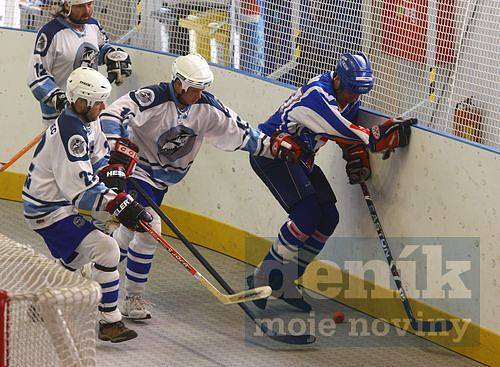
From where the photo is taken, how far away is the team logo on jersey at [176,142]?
4.75 metres

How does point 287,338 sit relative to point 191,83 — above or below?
below

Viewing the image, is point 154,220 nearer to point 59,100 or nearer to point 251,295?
point 251,295

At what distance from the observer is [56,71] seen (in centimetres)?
562

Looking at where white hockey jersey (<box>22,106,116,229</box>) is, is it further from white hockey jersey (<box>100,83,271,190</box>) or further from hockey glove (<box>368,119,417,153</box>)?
hockey glove (<box>368,119,417,153</box>)

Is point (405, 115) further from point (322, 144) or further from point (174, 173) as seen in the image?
point (174, 173)

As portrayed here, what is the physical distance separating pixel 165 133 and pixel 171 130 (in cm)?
3

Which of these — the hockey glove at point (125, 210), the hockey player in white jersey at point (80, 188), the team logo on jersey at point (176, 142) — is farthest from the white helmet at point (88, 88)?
the team logo on jersey at point (176, 142)

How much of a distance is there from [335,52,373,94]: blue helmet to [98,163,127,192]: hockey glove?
1.03 m

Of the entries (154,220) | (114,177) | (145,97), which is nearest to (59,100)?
(145,97)

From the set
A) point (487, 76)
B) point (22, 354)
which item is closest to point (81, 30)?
point (487, 76)

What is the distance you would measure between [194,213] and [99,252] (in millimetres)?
1733

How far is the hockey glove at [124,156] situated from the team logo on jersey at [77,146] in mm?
300

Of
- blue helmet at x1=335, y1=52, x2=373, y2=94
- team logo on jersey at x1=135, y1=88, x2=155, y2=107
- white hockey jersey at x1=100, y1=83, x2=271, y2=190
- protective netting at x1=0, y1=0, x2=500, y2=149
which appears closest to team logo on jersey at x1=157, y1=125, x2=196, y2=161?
white hockey jersey at x1=100, y1=83, x2=271, y2=190

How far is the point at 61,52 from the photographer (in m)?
5.57
